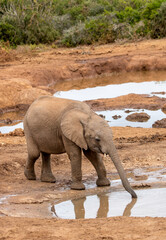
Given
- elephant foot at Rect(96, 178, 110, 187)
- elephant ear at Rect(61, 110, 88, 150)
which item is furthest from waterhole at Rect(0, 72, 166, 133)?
elephant ear at Rect(61, 110, 88, 150)

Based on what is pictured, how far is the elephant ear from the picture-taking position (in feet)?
29.2

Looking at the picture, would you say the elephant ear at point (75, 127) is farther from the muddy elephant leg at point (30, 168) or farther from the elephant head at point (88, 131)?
the muddy elephant leg at point (30, 168)

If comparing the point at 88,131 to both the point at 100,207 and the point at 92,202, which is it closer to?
the point at 92,202

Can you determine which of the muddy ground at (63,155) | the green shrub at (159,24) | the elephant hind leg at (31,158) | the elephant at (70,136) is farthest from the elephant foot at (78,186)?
the green shrub at (159,24)

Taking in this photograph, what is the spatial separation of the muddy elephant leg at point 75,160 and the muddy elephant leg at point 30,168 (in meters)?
0.99

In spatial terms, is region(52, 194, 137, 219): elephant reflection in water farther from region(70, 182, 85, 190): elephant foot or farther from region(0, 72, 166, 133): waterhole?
region(0, 72, 166, 133): waterhole

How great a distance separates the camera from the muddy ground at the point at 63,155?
6.37m

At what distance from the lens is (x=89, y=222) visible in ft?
22.4

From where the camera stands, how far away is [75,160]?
918 centimetres

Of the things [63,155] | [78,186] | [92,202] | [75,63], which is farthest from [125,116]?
[75,63]

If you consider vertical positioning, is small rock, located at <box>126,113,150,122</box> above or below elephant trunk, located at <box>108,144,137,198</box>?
below

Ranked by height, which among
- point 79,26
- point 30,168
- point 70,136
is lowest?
point 79,26

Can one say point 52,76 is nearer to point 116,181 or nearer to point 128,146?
point 128,146

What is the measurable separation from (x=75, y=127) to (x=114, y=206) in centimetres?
148
